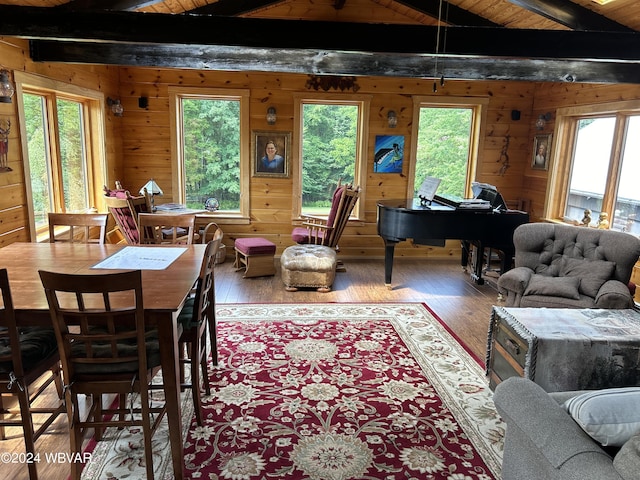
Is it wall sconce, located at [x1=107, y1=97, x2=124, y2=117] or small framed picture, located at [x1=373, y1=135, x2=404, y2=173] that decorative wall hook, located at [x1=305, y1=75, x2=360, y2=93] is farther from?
wall sconce, located at [x1=107, y1=97, x2=124, y2=117]

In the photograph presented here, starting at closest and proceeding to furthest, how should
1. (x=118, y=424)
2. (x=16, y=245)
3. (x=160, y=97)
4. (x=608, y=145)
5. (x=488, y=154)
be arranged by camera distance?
(x=118, y=424) → (x=16, y=245) → (x=608, y=145) → (x=160, y=97) → (x=488, y=154)

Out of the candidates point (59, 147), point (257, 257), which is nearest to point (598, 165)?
point (257, 257)

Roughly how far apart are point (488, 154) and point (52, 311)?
614 centimetres

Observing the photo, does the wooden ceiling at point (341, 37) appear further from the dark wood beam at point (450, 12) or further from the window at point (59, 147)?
the window at point (59, 147)

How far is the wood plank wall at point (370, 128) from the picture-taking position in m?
6.10

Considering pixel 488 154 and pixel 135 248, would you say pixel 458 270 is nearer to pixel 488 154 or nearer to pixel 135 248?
pixel 488 154

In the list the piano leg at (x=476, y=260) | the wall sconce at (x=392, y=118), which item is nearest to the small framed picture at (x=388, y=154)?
the wall sconce at (x=392, y=118)

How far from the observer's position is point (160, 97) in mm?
6168

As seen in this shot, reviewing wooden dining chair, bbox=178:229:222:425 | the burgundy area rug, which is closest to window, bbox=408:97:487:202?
the burgundy area rug

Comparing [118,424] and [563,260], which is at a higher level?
[563,260]

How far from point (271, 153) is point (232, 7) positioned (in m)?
1.90

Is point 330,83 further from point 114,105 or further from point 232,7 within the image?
point 114,105

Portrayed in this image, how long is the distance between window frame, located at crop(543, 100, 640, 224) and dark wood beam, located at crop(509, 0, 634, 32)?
995 millimetres

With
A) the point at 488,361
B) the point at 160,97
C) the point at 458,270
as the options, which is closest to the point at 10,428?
the point at 488,361
